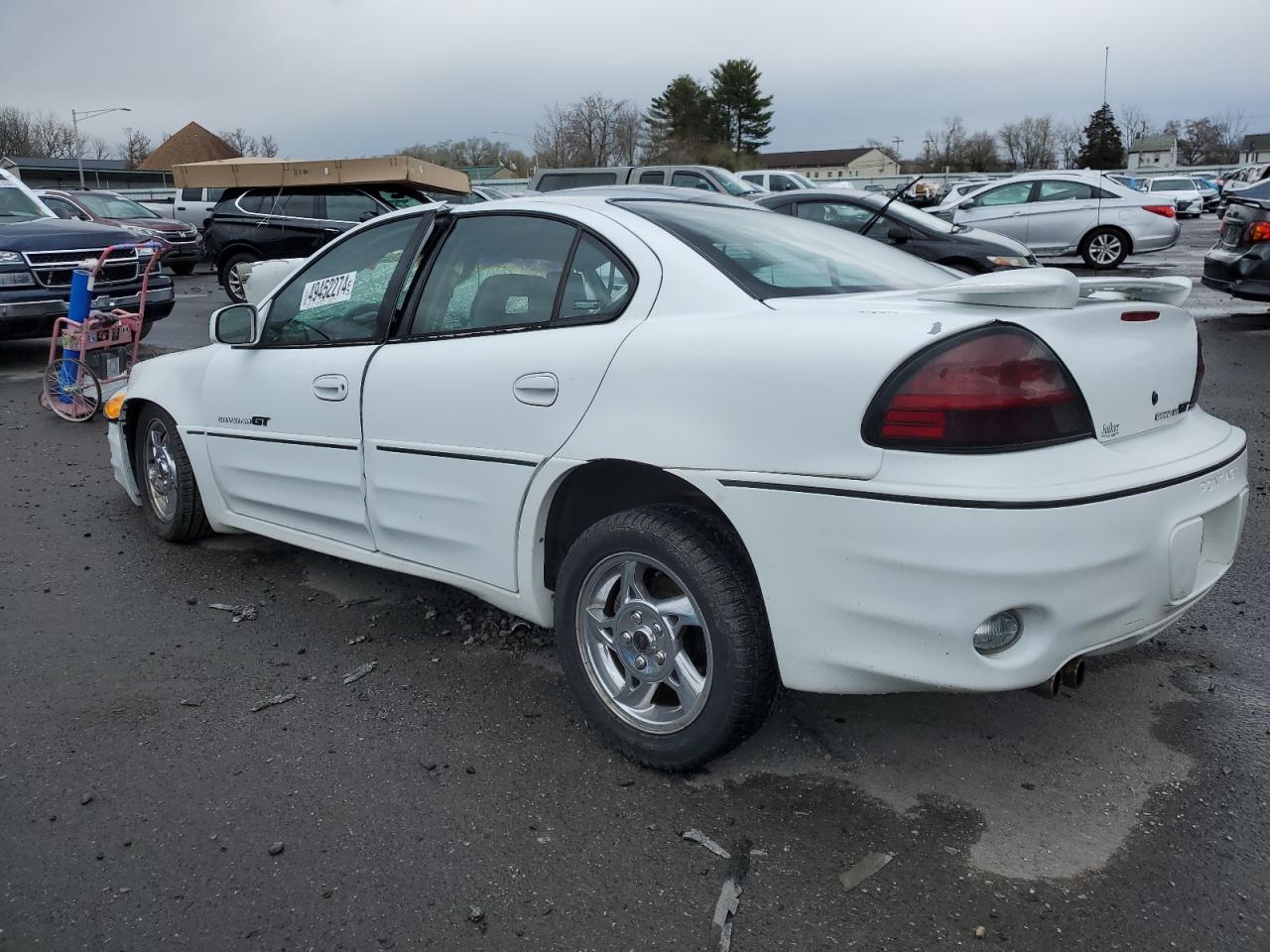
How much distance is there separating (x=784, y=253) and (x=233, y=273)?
1411 cm

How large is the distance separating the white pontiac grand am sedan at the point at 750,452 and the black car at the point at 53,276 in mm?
6899

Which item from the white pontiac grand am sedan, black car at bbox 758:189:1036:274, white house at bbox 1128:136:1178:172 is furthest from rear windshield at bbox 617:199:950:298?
white house at bbox 1128:136:1178:172

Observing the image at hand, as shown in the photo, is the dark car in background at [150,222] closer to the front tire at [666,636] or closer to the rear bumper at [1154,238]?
Answer: the rear bumper at [1154,238]

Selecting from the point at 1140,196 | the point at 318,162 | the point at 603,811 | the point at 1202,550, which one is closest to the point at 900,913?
the point at 603,811

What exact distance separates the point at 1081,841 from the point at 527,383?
74.9 inches

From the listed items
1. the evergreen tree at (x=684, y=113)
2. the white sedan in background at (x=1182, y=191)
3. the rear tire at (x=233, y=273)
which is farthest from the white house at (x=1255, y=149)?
the rear tire at (x=233, y=273)

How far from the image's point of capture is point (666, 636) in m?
2.86

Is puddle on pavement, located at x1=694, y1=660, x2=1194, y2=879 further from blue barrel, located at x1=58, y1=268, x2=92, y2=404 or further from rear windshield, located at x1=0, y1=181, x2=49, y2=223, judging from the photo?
rear windshield, located at x1=0, y1=181, x2=49, y2=223

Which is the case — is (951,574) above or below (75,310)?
below

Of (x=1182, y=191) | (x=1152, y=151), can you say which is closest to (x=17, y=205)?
(x=1182, y=191)

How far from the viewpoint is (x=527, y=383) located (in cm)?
310

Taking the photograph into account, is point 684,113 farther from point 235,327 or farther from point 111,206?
point 235,327

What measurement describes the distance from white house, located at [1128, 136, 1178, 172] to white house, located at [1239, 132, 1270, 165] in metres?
7.02

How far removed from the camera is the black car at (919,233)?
10898mm
